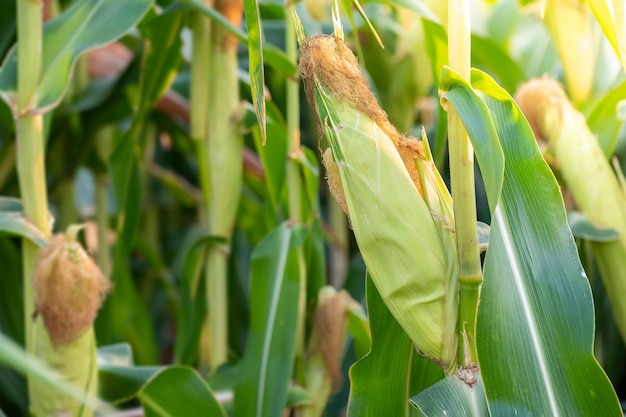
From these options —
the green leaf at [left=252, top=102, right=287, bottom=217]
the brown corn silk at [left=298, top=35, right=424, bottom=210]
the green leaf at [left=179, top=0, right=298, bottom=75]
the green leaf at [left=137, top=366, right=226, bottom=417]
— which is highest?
the green leaf at [left=179, top=0, right=298, bottom=75]

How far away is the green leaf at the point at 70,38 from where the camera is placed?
99cm

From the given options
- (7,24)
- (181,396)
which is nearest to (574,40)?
(181,396)

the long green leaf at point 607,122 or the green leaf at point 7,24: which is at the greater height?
the green leaf at point 7,24

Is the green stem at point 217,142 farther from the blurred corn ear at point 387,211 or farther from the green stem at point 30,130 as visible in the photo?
the blurred corn ear at point 387,211

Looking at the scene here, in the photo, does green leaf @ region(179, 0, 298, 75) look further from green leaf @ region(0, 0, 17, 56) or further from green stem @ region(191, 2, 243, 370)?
green leaf @ region(0, 0, 17, 56)

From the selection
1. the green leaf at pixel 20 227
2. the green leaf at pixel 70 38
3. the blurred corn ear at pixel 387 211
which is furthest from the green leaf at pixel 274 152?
the blurred corn ear at pixel 387 211

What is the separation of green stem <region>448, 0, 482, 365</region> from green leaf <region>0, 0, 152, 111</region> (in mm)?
505

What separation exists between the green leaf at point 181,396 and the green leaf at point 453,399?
0.41 meters

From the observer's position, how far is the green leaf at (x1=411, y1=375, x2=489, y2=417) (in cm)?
72

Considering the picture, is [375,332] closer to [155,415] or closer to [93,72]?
[155,415]

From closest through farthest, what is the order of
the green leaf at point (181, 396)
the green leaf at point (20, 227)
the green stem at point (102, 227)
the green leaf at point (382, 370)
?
the green leaf at point (382, 370)
the green leaf at point (20, 227)
the green leaf at point (181, 396)
the green stem at point (102, 227)

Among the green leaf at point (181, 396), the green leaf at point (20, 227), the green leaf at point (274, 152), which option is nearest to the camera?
the green leaf at point (20, 227)

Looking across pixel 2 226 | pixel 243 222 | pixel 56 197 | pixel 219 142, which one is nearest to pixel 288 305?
pixel 219 142

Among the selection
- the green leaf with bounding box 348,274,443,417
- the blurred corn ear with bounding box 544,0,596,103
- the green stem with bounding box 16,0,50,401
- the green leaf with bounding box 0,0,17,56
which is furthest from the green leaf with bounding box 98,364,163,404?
the blurred corn ear with bounding box 544,0,596,103
